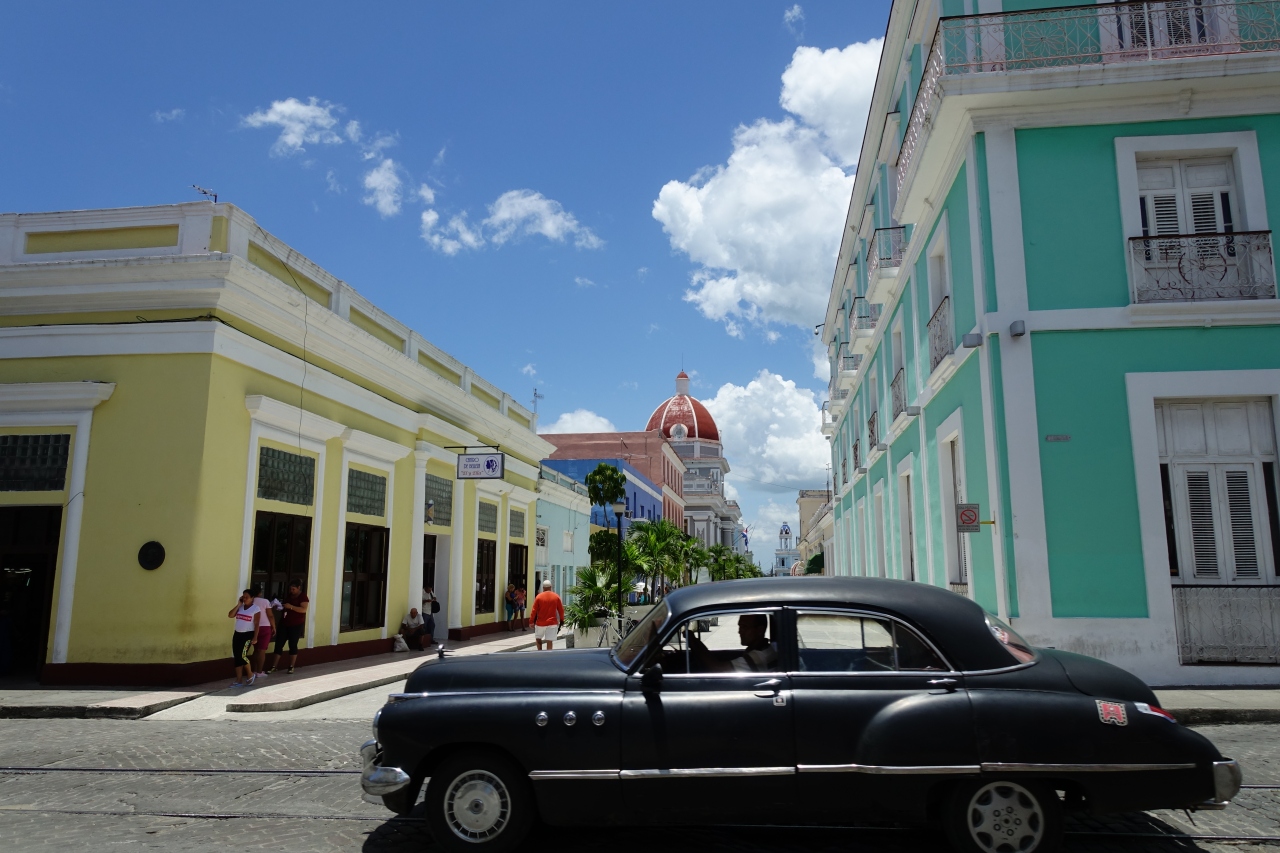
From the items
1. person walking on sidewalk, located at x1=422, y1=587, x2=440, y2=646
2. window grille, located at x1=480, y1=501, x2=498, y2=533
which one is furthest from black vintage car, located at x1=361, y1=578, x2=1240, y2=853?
window grille, located at x1=480, y1=501, x2=498, y2=533

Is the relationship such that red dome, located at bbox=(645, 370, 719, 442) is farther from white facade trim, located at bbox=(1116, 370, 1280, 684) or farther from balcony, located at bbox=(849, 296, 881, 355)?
white facade trim, located at bbox=(1116, 370, 1280, 684)

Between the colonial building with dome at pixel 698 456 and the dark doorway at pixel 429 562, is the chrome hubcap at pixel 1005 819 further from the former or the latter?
the colonial building with dome at pixel 698 456

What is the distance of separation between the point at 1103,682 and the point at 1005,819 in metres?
0.91

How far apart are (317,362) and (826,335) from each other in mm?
22437

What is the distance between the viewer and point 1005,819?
4.64m

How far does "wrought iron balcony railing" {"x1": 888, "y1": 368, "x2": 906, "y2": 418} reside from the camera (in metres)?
17.6

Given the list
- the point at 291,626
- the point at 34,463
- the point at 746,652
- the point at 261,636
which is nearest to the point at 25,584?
the point at 34,463

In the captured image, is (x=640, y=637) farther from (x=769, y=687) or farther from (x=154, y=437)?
(x=154, y=437)

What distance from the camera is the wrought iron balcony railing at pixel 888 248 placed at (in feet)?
59.4

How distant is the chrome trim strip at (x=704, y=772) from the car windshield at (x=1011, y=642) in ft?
4.48

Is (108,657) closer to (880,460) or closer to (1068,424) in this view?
(1068,424)

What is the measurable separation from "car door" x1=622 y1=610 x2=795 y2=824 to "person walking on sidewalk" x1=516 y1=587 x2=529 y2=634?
21.0 metres

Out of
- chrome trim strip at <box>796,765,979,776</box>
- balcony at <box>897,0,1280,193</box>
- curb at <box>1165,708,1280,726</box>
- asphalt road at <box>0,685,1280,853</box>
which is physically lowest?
asphalt road at <box>0,685,1280,853</box>

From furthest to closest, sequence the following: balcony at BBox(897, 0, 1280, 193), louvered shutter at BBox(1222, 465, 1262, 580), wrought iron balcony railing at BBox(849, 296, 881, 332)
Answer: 1. wrought iron balcony railing at BBox(849, 296, 881, 332)
2. balcony at BBox(897, 0, 1280, 193)
3. louvered shutter at BBox(1222, 465, 1262, 580)
